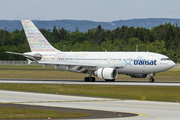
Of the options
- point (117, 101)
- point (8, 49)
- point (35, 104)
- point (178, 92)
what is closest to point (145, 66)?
point (178, 92)

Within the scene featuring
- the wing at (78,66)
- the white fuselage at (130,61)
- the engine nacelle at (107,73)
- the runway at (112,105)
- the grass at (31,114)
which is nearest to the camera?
the grass at (31,114)

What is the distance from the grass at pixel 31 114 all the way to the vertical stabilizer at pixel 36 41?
1714 inches

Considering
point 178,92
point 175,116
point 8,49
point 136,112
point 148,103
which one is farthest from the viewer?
point 8,49

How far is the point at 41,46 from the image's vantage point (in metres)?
75.2

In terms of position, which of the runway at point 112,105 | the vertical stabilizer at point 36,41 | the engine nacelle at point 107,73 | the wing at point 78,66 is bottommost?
the runway at point 112,105

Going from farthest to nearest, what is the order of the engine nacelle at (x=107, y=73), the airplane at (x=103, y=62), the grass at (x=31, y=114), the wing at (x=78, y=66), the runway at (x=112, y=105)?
the wing at (x=78, y=66) → the airplane at (x=103, y=62) → the engine nacelle at (x=107, y=73) → the runway at (x=112, y=105) → the grass at (x=31, y=114)

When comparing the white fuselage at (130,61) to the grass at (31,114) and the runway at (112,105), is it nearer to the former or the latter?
the runway at (112,105)

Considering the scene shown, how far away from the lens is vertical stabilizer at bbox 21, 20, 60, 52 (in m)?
75.1

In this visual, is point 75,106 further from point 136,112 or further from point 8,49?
point 8,49

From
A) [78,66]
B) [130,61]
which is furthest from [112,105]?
[78,66]

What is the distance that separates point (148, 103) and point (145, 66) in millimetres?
29856

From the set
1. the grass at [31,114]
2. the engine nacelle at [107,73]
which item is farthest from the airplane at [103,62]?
the grass at [31,114]

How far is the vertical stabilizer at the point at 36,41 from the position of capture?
246 ft

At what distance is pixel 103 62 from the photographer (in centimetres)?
6938
